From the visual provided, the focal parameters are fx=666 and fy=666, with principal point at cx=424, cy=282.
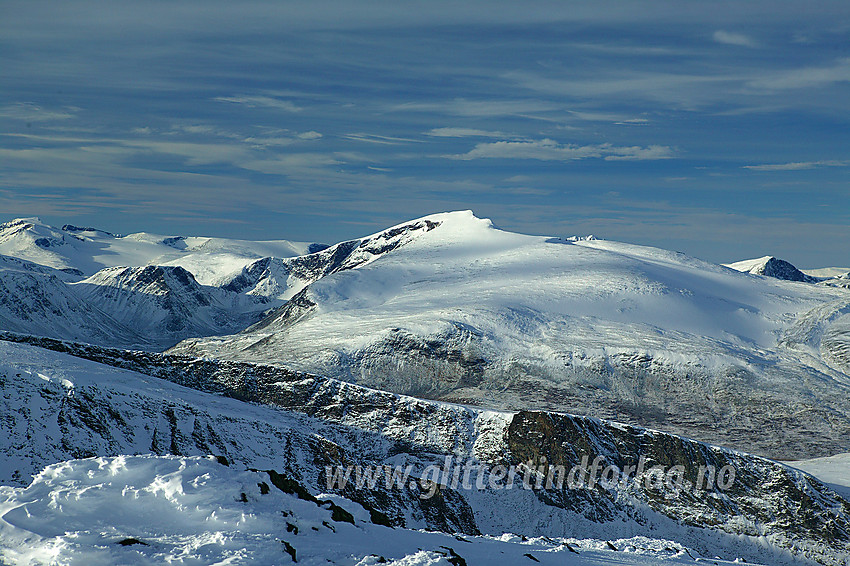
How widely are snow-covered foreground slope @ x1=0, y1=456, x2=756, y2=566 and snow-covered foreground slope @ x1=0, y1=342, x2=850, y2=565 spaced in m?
0.10

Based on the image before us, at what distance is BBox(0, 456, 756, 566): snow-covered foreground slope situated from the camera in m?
30.4

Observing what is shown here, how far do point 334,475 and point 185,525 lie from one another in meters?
60.6

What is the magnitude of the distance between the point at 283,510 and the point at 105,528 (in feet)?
28.7

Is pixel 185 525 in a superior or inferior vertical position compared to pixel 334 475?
superior

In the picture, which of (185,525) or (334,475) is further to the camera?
(334,475)

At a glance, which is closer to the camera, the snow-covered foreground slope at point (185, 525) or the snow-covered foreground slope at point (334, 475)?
the snow-covered foreground slope at point (185, 525)

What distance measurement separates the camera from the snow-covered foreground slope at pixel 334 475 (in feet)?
111

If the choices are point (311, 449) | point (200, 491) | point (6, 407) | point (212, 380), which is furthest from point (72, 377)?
point (200, 491)

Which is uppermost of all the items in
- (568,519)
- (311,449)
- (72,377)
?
(72,377)

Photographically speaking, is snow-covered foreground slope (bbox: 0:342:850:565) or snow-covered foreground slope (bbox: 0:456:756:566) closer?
snow-covered foreground slope (bbox: 0:456:756:566)

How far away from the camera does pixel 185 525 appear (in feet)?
109

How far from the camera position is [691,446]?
116 m

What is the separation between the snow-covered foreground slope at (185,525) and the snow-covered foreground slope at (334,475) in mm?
105

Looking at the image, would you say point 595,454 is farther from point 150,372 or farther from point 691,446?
point 150,372
